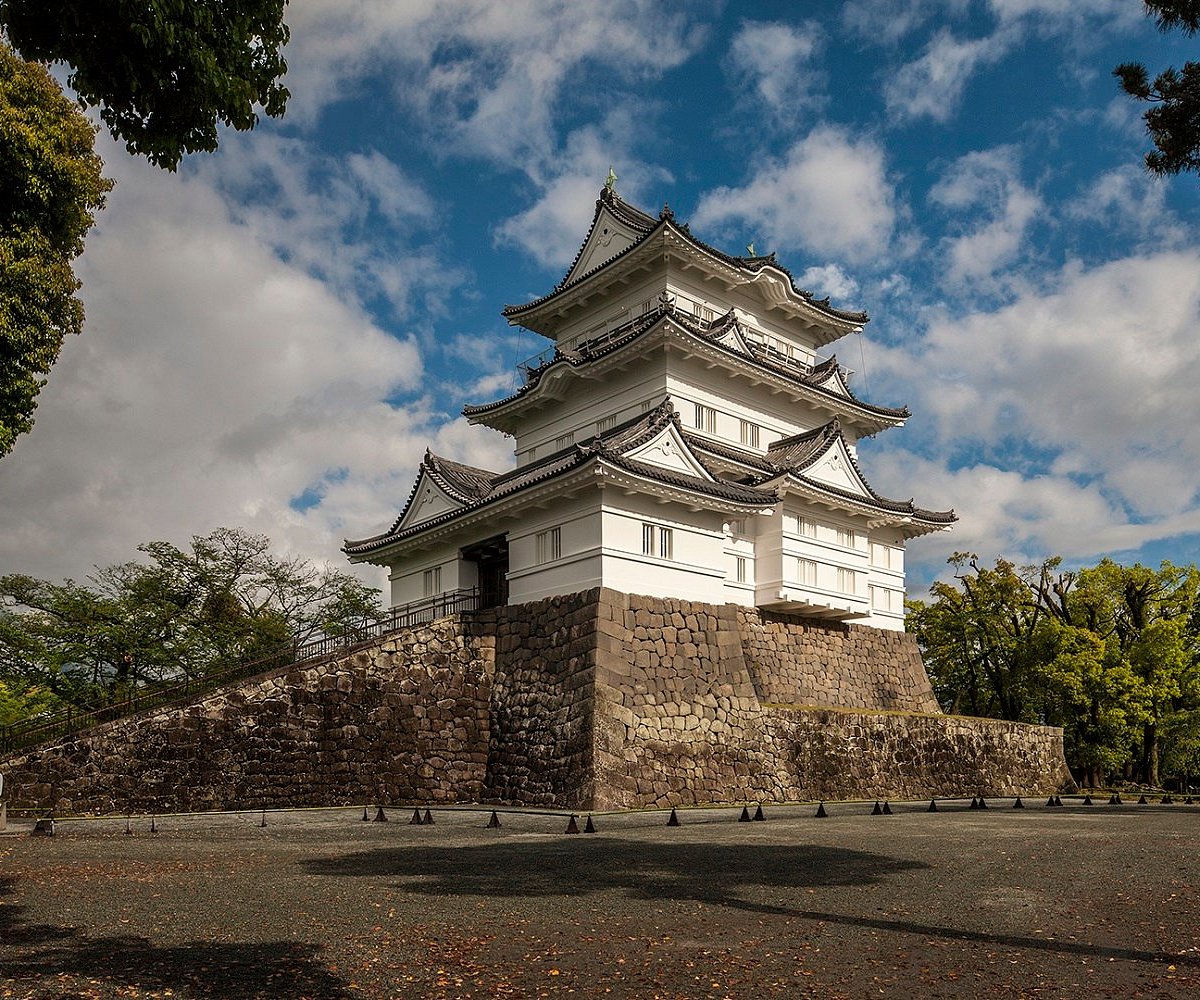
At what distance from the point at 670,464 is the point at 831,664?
10.9m

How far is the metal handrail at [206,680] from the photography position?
2231 centimetres

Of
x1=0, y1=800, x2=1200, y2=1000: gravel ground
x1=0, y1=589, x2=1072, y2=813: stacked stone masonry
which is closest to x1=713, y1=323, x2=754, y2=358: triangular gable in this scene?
x1=0, y1=589, x2=1072, y2=813: stacked stone masonry

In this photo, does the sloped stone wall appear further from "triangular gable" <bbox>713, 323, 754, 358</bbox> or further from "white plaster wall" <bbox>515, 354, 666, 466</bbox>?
"triangular gable" <bbox>713, 323, 754, 358</bbox>

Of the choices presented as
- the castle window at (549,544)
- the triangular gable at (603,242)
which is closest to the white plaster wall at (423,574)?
the castle window at (549,544)

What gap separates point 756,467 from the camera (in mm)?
30125

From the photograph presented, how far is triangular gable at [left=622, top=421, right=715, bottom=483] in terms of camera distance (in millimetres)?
24844

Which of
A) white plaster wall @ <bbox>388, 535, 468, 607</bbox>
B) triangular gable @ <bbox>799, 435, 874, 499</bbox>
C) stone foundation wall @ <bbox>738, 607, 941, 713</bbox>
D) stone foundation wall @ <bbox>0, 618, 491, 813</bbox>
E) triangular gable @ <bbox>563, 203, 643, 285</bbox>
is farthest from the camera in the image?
triangular gable @ <bbox>563, 203, 643, 285</bbox>

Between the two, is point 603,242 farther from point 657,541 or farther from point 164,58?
point 164,58

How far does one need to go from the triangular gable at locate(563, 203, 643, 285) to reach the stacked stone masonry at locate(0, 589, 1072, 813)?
16.4 metres

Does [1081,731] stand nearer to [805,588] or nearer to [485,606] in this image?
[805,588]

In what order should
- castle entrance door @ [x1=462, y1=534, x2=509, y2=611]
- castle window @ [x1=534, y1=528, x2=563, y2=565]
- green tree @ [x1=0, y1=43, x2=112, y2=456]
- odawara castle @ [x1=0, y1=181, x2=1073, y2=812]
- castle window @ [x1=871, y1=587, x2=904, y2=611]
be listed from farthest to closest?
castle window @ [x1=871, y1=587, x2=904, y2=611] → castle entrance door @ [x1=462, y1=534, x2=509, y2=611] → castle window @ [x1=534, y1=528, x2=563, y2=565] → odawara castle @ [x1=0, y1=181, x2=1073, y2=812] → green tree @ [x1=0, y1=43, x2=112, y2=456]

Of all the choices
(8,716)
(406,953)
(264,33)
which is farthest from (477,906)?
(8,716)

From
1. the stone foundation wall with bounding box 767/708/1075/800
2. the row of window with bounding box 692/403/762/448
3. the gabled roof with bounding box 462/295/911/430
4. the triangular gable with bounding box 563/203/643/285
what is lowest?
the stone foundation wall with bounding box 767/708/1075/800

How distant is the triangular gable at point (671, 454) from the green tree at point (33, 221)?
13790 millimetres
